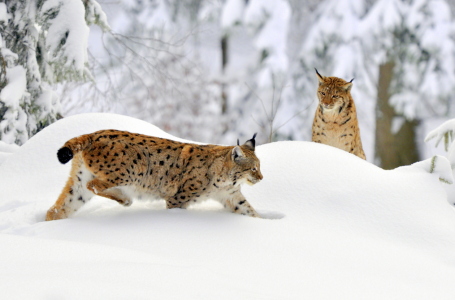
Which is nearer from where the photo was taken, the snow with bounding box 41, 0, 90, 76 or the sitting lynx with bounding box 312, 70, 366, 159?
the sitting lynx with bounding box 312, 70, 366, 159

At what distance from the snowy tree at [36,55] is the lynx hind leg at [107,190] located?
3.25 metres

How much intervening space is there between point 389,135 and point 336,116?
6.33 meters

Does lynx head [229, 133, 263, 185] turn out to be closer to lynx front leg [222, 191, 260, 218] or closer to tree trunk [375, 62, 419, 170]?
lynx front leg [222, 191, 260, 218]

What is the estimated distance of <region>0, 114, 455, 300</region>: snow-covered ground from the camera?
2.69 metres

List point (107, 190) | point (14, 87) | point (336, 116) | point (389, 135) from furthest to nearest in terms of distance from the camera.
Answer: point (389, 135)
point (14, 87)
point (336, 116)
point (107, 190)

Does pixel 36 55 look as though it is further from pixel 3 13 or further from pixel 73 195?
pixel 73 195

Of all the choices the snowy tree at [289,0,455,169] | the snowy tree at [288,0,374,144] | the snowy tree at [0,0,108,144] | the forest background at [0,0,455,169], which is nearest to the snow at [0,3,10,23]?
the snowy tree at [0,0,108,144]

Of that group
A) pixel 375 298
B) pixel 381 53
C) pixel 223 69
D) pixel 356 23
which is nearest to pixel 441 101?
pixel 381 53

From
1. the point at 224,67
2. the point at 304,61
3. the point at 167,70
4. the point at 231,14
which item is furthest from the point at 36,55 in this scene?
the point at 224,67

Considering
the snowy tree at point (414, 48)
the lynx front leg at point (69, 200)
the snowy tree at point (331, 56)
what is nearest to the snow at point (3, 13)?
the lynx front leg at point (69, 200)

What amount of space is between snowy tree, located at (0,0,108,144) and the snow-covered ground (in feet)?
5.60

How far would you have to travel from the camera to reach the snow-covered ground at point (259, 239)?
2.69m

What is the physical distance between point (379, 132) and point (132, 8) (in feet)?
20.6

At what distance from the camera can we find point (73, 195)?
13.5 ft
